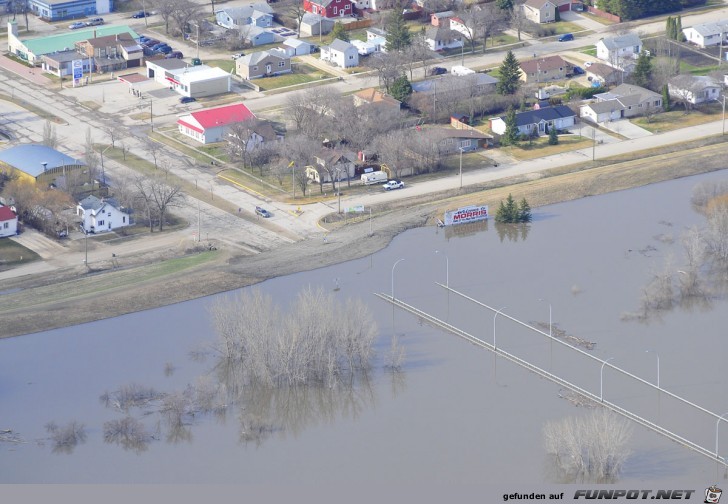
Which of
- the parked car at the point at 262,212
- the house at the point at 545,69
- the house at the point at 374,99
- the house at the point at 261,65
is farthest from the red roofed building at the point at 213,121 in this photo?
the house at the point at 545,69

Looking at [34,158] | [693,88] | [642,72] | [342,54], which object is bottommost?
[342,54]

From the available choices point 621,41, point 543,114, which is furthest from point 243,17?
point 543,114

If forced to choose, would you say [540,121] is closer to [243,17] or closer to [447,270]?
[447,270]

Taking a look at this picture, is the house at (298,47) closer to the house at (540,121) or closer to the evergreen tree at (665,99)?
the house at (540,121)

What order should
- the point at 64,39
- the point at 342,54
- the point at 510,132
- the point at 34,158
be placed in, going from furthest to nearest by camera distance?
1. the point at 64,39
2. the point at 342,54
3. the point at 510,132
4. the point at 34,158

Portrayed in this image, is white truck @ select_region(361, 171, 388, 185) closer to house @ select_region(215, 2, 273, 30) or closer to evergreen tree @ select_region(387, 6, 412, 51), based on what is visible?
evergreen tree @ select_region(387, 6, 412, 51)

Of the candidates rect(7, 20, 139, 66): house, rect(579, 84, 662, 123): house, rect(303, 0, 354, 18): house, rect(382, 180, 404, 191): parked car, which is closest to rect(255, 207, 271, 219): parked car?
rect(382, 180, 404, 191): parked car
